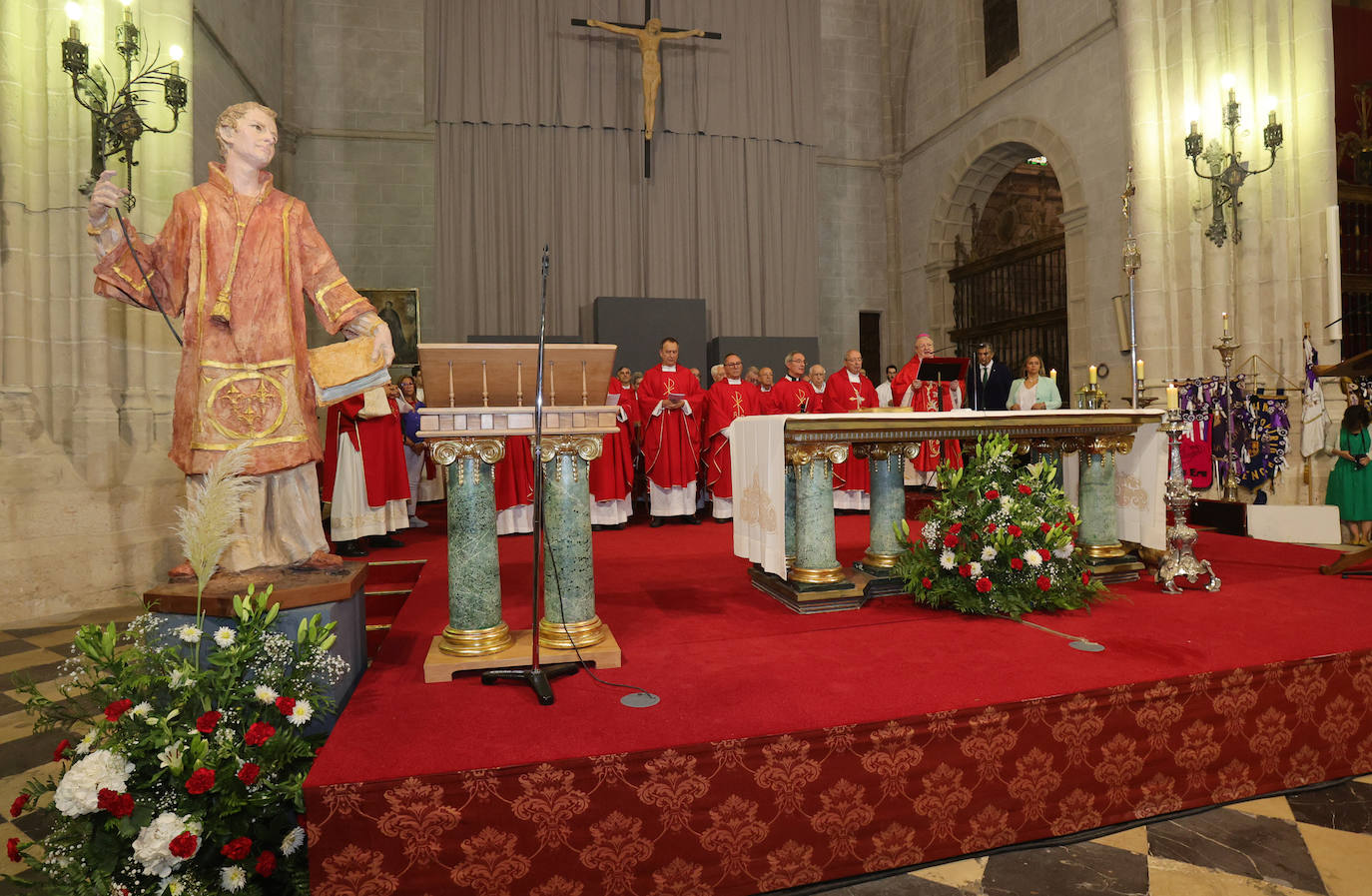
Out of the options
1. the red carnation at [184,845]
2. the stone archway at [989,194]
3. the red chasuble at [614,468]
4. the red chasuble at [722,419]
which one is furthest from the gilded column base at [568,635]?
the stone archway at [989,194]

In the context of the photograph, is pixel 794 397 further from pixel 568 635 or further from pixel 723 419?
pixel 568 635

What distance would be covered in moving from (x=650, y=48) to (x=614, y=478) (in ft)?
25.3

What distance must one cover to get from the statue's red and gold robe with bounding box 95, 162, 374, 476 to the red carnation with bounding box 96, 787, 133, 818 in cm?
131

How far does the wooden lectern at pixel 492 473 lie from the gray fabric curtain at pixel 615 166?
8854mm

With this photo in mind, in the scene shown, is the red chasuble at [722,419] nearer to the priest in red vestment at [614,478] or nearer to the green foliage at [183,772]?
the priest in red vestment at [614,478]

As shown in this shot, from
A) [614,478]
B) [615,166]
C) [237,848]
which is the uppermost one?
[615,166]

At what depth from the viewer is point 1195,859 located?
8.36 ft

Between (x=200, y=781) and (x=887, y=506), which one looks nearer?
(x=200, y=781)

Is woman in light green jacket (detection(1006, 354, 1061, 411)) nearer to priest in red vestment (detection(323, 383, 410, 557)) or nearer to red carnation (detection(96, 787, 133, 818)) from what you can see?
priest in red vestment (detection(323, 383, 410, 557))

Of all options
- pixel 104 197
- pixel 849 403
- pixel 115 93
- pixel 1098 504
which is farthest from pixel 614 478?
pixel 104 197

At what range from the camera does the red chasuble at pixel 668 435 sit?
7887 millimetres

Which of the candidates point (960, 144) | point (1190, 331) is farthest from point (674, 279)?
point (1190, 331)

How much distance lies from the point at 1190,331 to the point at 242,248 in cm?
929

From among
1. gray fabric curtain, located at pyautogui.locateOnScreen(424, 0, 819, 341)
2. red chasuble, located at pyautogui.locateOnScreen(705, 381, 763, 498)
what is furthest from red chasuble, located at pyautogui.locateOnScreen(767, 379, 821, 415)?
gray fabric curtain, located at pyautogui.locateOnScreen(424, 0, 819, 341)
